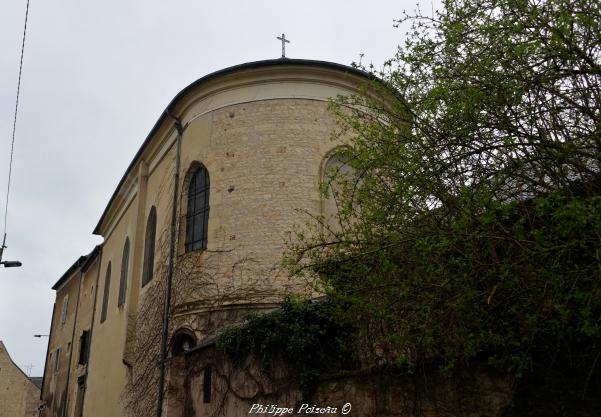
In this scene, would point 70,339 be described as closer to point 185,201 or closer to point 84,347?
point 84,347

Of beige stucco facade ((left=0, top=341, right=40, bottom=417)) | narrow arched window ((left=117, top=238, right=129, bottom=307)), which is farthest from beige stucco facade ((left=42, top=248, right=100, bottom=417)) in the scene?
beige stucco facade ((left=0, top=341, right=40, bottom=417))

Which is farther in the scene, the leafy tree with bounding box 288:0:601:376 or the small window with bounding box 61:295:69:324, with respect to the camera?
the small window with bounding box 61:295:69:324

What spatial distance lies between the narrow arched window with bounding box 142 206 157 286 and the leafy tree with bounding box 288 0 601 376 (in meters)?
11.2

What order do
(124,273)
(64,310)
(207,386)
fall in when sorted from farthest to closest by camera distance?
(64,310) → (124,273) → (207,386)

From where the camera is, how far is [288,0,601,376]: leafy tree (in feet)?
16.6

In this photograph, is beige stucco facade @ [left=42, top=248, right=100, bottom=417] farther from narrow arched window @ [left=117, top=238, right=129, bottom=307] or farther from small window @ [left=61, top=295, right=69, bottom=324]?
narrow arched window @ [left=117, top=238, right=129, bottom=307]

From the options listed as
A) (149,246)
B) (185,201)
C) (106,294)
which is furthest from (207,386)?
(106,294)

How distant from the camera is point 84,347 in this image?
2480 centimetres

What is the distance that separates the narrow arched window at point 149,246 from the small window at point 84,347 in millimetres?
8732

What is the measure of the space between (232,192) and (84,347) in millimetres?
14534

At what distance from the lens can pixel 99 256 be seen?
2555 cm

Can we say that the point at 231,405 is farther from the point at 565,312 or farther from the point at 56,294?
the point at 56,294

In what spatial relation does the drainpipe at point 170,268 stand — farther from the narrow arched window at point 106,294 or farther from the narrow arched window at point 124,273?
the narrow arched window at point 106,294

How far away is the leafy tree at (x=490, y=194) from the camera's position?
5066 mm
